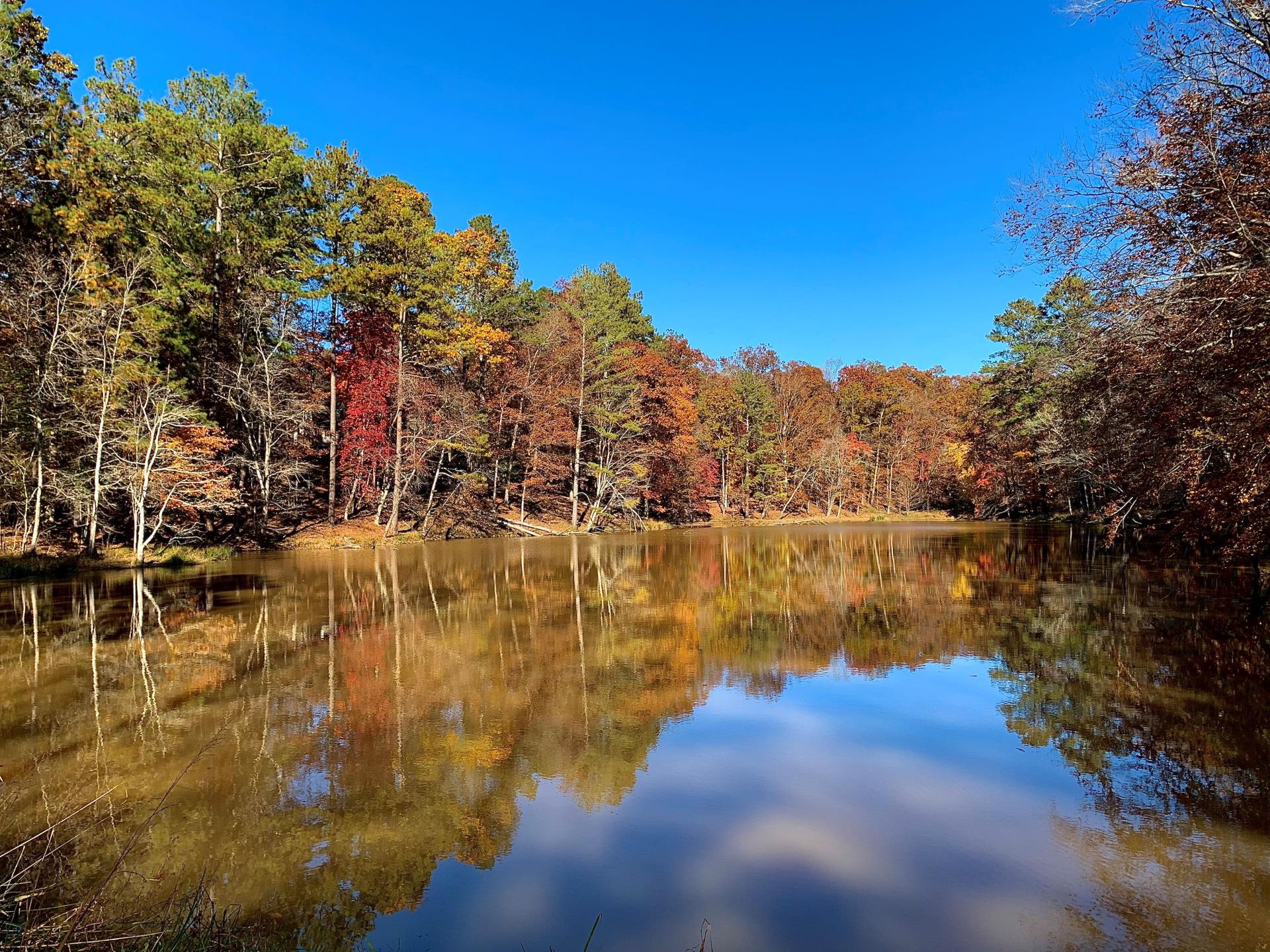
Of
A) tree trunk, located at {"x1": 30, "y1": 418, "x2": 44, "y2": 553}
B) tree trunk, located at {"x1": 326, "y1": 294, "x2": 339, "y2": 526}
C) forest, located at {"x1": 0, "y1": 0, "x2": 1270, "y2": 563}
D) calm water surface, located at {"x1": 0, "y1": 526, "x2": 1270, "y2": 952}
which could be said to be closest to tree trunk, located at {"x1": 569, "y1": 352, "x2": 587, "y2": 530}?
forest, located at {"x1": 0, "y1": 0, "x2": 1270, "y2": 563}

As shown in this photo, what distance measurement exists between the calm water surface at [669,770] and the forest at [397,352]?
12.9ft

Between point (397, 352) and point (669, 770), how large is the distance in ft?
88.5

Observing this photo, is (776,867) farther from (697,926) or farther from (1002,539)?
(1002,539)

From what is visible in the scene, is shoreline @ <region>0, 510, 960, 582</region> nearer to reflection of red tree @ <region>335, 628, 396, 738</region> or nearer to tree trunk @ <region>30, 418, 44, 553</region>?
tree trunk @ <region>30, 418, 44, 553</region>

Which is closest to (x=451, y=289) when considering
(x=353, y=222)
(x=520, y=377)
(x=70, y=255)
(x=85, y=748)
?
(x=353, y=222)

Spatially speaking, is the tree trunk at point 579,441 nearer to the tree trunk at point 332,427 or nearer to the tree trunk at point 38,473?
the tree trunk at point 332,427

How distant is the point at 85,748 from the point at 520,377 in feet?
97.3

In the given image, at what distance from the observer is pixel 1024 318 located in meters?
40.6

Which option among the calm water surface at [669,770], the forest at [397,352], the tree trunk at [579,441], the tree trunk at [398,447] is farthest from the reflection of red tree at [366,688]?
the tree trunk at [579,441]

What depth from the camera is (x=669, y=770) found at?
5.38 metres

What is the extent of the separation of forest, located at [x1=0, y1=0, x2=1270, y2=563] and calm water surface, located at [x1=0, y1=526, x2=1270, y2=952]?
12.9ft

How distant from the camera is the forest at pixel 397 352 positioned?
7.25 meters

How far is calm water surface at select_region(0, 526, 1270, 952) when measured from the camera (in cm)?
352

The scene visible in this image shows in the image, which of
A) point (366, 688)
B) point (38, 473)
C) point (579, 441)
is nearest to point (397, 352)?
point (579, 441)
